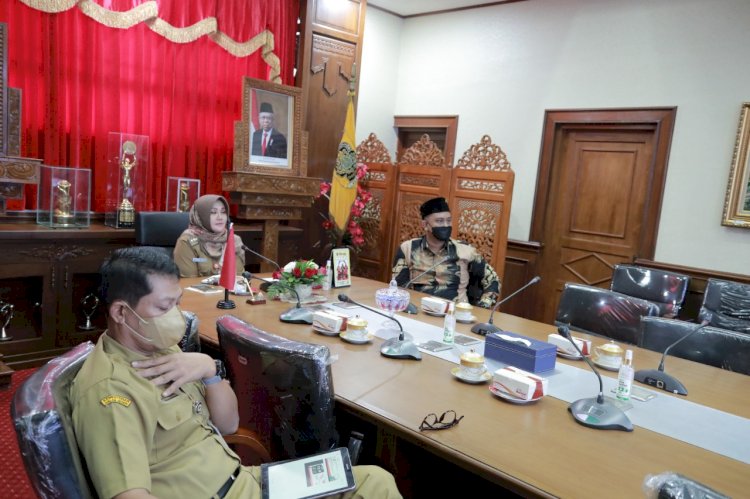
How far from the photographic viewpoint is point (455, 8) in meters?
5.33

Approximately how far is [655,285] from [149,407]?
3563mm

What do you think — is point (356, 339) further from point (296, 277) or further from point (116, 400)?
point (116, 400)

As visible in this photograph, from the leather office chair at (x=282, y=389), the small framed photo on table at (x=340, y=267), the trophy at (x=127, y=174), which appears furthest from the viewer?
the trophy at (x=127, y=174)

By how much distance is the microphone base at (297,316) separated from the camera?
7.42 ft

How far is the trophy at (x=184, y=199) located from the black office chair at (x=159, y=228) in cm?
48

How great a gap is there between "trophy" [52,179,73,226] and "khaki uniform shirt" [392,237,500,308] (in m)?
2.06

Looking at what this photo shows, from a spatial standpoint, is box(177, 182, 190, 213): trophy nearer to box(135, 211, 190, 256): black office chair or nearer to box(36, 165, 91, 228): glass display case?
box(135, 211, 190, 256): black office chair

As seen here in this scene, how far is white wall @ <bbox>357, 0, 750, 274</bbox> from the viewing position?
13.0 ft

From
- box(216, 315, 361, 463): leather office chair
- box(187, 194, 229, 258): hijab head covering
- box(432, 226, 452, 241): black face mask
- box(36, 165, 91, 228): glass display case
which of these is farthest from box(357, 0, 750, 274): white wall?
box(216, 315, 361, 463): leather office chair

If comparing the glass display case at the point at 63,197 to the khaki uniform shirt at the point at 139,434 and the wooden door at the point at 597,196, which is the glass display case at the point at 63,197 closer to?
the khaki uniform shirt at the point at 139,434

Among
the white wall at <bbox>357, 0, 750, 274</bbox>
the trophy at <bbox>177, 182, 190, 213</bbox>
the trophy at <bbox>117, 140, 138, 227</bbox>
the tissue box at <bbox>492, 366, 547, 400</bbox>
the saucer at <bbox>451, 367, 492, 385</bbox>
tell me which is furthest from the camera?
the trophy at <bbox>177, 182, 190, 213</bbox>

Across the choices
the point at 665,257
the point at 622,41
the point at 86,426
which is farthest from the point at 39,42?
the point at 665,257

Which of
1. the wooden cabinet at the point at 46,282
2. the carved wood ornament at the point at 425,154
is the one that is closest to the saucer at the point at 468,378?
the wooden cabinet at the point at 46,282

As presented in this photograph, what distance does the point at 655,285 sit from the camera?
3814 mm
